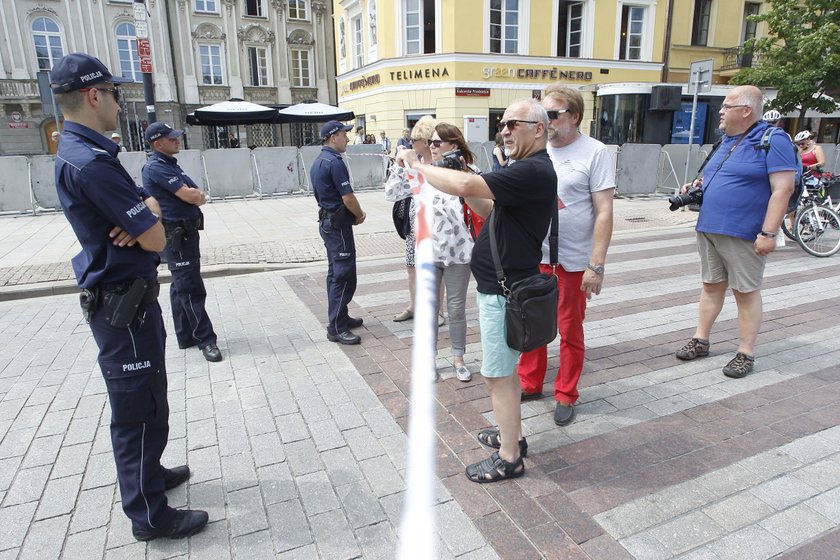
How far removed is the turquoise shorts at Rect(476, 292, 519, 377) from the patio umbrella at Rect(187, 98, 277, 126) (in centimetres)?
1932

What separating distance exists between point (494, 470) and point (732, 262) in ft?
8.56

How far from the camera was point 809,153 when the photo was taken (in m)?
9.22

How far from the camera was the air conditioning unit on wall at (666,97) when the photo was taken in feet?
52.6

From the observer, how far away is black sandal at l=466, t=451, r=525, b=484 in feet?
9.57

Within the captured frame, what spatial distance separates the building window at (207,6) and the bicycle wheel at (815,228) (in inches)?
1443

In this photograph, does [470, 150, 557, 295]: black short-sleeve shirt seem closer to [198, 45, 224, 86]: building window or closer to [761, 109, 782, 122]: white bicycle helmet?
[761, 109, 782, 122]: white bicycle helmet

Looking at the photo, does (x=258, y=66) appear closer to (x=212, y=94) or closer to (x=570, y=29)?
(x=212, y=94)

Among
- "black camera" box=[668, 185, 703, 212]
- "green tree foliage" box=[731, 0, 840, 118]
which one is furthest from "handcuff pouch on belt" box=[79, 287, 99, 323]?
"green tree foliage" box=[731, 0, 840, 118]

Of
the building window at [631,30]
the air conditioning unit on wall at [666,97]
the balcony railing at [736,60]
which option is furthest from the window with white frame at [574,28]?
the air conditioning unit on wall at [666,97]

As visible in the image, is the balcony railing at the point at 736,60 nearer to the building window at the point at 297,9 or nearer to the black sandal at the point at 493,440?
the building window at the point at 297,9

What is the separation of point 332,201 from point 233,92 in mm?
35336

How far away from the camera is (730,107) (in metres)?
3.97

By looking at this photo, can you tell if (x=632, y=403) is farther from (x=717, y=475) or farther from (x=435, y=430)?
(x=435, y=430)

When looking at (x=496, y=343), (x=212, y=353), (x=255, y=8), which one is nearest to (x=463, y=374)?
(x=496, y=343)
